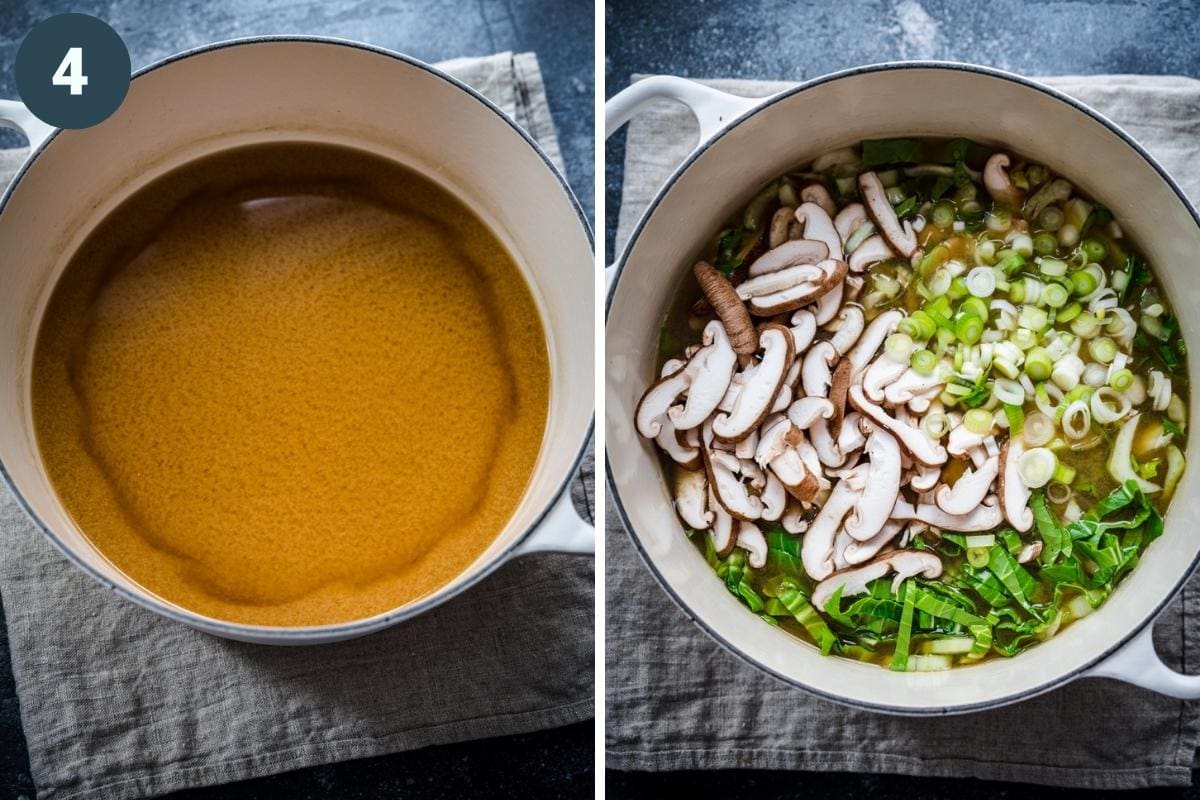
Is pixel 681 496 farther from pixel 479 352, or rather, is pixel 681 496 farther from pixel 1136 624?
pixel 1136 624

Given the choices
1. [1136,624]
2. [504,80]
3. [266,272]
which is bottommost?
[1136,624]

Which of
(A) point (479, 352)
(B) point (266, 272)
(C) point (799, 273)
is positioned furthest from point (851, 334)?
(B) point (266, 272)

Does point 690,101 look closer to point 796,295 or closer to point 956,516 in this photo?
point 796,295

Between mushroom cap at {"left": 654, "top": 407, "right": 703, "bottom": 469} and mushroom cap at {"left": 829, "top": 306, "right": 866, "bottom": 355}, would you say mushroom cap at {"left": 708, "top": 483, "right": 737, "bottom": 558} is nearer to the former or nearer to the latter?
mushroom cap at {"left": 654, "top": 407, "right": 703, "bottom": 469}

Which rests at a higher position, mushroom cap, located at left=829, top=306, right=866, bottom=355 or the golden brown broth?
mushroom cap, located at left=829, top=306, right=866, bottom=355

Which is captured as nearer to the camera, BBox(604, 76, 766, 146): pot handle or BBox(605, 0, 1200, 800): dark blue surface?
BBox(604, 76, 766, 146): pot handle

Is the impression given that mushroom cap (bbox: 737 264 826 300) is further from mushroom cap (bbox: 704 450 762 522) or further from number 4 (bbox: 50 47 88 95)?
number 4 (bbox: 50 47 88 95)

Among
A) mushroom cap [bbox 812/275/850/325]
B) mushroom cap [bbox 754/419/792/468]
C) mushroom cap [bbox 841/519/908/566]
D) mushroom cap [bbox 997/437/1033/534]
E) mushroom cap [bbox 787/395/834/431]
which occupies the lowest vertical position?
mushroom cap [bbox 841/519/908/566]

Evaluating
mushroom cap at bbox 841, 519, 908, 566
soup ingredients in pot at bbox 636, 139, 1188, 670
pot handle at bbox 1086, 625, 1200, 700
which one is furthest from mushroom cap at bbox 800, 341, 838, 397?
pot handle at bbox 1086, 625, 1200, 700
